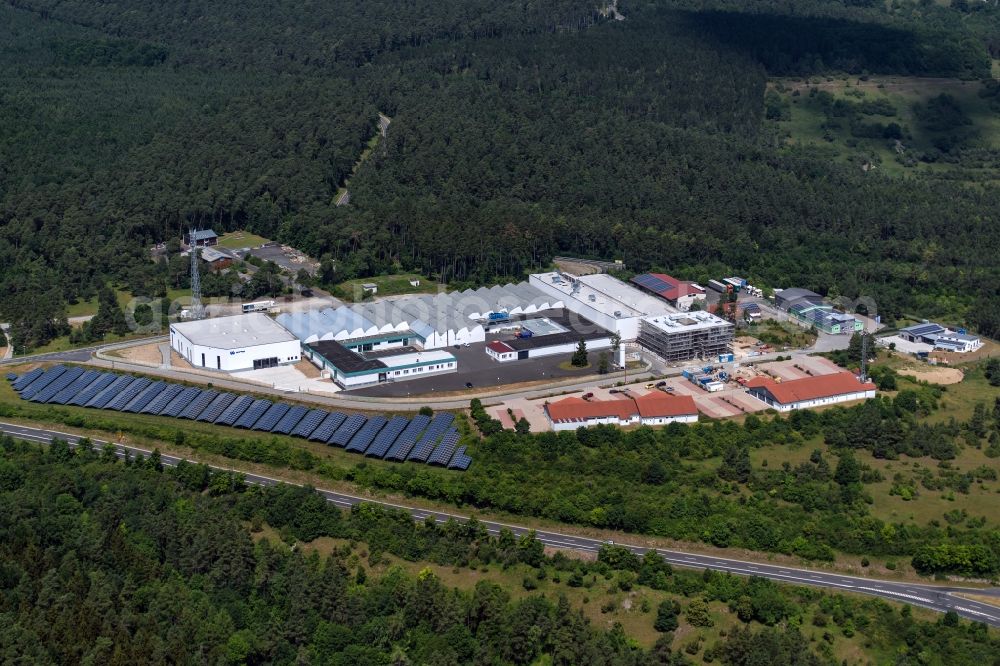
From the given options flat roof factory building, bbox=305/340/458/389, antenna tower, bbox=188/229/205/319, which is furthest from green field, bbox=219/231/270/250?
flat roof factory building, bbox=305/340/458/389

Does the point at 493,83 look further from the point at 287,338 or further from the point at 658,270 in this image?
the point at 287,338

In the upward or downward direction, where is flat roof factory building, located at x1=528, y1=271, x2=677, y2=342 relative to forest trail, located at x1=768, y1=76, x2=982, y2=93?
downward

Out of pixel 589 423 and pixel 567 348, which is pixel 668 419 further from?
pixel 567 348

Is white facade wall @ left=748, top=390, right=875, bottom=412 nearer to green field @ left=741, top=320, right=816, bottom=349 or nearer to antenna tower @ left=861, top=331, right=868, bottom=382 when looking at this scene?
antenna tower @ left=861, top=331, right=868, bottom=382

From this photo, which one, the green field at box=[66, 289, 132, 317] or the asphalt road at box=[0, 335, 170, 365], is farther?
the green field at box=[66, 289, 132, 317]

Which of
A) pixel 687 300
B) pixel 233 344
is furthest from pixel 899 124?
pixel 233 344

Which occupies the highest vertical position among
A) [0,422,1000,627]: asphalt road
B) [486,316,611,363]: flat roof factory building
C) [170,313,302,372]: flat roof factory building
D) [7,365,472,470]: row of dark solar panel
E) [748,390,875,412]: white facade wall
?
[170,313,302,372]: flat roof factory building
